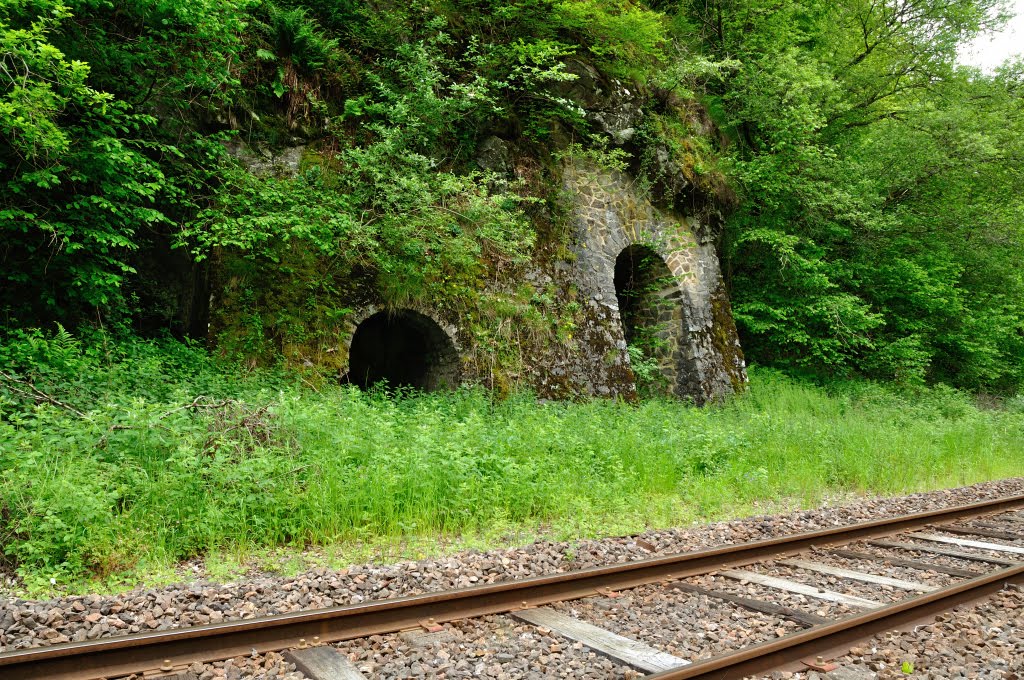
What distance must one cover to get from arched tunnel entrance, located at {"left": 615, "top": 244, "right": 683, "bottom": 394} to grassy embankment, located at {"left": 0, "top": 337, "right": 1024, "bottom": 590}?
10.6ft

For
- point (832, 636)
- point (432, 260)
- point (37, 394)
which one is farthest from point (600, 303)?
point (832, 636)

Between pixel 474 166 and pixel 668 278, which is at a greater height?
pixel 474 166

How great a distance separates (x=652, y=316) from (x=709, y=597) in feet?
33.3

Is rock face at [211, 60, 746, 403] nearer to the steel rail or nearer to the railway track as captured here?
the railway track

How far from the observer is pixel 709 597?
15.6 feet

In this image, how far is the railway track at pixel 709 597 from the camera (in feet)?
10.8

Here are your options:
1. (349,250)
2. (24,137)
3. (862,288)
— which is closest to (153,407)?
(24,137)

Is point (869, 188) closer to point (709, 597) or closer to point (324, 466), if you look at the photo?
point (709, 597)

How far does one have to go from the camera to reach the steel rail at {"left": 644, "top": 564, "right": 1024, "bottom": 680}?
3.34 m

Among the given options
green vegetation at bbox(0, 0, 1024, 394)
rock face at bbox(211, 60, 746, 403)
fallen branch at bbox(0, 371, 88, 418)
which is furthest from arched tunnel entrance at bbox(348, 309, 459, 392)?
fallen branch at bbox(0, 371, 88, 418)

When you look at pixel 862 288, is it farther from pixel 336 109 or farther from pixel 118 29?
pixel 118 29

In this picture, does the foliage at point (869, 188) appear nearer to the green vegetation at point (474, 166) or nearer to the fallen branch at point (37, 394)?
the green vegetation at point (474, 166)

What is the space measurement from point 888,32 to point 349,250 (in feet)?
60.5

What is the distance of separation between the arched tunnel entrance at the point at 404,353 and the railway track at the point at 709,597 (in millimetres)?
6117
